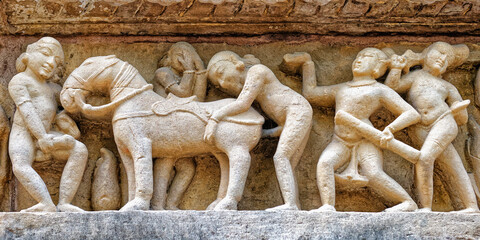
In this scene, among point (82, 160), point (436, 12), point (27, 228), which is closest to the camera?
point (27, 228)

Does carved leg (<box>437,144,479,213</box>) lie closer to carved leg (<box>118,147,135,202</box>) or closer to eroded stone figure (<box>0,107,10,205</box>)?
carved leg (<box>118,147,135,202</box>)

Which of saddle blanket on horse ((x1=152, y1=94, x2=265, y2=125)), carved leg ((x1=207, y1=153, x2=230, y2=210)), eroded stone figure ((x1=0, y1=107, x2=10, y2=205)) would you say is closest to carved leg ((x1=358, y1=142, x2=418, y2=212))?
saddle blanket on horse ((x1=152, y1=94, x2=265, y2=125))

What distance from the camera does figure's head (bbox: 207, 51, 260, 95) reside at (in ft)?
18.7

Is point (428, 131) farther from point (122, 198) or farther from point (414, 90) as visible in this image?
point (122, 198)

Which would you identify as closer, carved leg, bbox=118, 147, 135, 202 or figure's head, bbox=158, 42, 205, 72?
carved leg, bbox=118, 147, 135, 202

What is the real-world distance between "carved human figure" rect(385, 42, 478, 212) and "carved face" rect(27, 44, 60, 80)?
218cm

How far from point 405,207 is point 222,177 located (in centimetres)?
115

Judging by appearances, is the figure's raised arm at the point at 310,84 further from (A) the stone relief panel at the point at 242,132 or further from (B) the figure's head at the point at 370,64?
(B) the figure's head at the point at 370,64

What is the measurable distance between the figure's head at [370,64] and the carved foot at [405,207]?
88 centimetres

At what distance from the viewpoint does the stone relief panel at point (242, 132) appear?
5.46m

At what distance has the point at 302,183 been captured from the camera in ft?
18.9

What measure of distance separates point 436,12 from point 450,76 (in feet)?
1.53

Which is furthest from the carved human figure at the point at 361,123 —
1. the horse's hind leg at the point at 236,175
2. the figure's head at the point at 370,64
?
the horse's hind leg at the point at 236,175

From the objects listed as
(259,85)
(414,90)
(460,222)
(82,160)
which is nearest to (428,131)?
(414,90)
